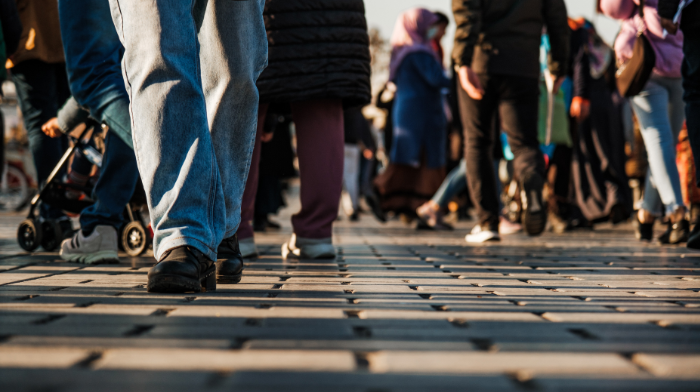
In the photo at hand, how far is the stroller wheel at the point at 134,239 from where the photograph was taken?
13.9 ft

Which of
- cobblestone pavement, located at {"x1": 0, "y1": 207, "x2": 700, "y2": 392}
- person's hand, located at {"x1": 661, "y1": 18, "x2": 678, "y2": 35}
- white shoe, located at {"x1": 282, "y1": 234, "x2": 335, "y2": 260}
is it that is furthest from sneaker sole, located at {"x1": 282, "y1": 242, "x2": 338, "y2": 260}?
person's hand, located at {"x1": 661, "y1": 18, "x2": 678, "y2": 35}

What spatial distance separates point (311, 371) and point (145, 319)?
2.35 ft

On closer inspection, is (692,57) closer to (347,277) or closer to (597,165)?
(347,277)

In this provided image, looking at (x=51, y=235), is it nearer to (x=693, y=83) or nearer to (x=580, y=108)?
(x=693, y=83)

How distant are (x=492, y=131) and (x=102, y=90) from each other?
3.25 meters

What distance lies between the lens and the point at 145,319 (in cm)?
192

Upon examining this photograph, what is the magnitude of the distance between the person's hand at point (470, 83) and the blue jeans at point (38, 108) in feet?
9.57

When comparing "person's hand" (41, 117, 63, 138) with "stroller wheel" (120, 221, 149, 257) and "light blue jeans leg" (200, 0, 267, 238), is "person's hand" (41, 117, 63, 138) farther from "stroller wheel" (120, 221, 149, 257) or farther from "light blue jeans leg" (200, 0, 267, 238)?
"light blue jeans leg" (200, 0, 267, 238)

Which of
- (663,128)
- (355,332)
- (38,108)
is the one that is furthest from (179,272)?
(663,128)

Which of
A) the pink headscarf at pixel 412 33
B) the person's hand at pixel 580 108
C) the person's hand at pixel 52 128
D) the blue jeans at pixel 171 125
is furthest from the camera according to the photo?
the pink headscarf at pixel 412 33

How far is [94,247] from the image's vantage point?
378 cm

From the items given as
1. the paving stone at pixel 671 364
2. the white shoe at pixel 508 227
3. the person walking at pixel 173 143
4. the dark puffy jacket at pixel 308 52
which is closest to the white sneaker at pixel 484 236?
the white shoe at pixel 508 227

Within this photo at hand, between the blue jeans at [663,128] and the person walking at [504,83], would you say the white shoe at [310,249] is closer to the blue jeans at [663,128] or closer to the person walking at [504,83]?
the person walking at [504,83]

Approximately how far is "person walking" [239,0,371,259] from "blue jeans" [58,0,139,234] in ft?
2.27
